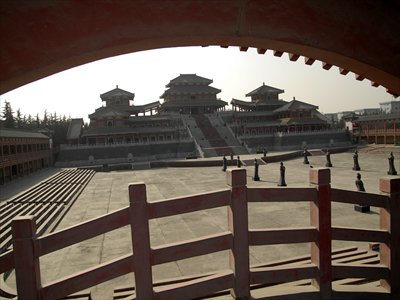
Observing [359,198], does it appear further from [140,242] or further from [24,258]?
[24,258]

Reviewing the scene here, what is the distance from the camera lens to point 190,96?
59.7 meters

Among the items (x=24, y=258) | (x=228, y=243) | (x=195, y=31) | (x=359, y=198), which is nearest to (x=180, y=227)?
(x=228, y=243)

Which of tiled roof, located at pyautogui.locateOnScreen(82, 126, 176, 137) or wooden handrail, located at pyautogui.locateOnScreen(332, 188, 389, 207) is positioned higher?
tiled roof, located at pyautogui.locateOnScreen(82, 126, 176, 137)

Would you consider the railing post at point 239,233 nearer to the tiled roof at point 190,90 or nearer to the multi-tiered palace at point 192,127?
the multi-tiered palace at point 192,127

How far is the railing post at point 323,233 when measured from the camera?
4.60 meters

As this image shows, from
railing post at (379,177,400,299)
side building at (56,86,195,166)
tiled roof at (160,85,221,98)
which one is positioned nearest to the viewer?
railing post at (379,177,400,299)

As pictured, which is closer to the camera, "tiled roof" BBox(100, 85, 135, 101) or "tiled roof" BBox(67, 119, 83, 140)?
"tiled roof" BBox(67, 119, 83, 140)

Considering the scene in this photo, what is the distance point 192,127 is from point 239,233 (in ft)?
155

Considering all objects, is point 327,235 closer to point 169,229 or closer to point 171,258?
point 171,258

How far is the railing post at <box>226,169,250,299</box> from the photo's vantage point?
4359 mm

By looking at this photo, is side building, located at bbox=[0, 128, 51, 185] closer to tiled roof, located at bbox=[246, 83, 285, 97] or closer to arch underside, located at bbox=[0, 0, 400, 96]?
arch underside, located at bbox=[0, 0, 400, 96]

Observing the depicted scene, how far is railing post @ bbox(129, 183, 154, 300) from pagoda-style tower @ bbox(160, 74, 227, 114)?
178 ft

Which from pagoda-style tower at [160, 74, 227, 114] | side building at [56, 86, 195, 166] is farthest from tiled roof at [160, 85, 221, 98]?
side building at [56, 86, 195, 166]

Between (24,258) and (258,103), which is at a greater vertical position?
(258,103)
